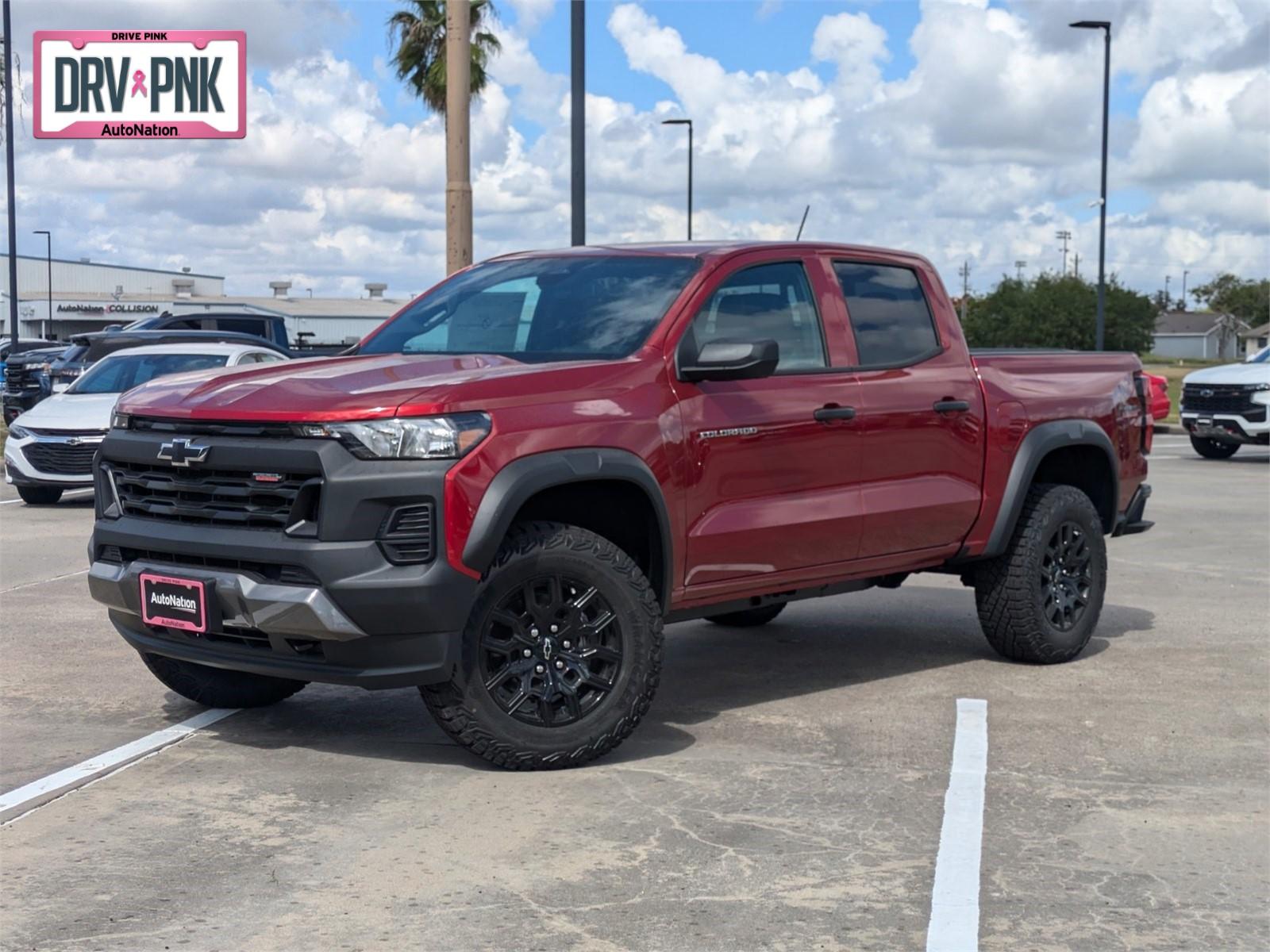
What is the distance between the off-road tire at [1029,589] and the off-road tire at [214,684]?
10.7 ft

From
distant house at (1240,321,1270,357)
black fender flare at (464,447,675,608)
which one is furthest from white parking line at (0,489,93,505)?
distant house at (1240,321,1270,357)

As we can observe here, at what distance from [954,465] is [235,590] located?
11.1 feet

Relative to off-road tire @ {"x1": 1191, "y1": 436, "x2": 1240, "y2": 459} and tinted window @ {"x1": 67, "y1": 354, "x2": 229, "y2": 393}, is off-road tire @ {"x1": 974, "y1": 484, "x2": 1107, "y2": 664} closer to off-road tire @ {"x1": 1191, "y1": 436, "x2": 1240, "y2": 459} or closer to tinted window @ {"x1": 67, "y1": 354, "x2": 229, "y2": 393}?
tinted window @ {"x1": 67, "y1": 354, "x2": 229, "y2": 393}

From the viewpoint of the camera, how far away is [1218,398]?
2261 cm

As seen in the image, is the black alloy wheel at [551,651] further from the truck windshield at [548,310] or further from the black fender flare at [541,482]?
the truck windshield at [548,310]

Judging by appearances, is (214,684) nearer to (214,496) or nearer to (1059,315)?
(214,496)

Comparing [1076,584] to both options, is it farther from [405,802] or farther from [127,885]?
[127,885]

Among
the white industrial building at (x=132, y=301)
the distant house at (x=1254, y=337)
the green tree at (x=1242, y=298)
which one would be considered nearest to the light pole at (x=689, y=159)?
the white industrial building at (x=132, y=301)

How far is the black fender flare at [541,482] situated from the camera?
216 inches

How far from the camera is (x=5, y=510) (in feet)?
51.1

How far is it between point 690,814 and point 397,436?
1520 mm

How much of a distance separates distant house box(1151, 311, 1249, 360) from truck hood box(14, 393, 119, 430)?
486 feet

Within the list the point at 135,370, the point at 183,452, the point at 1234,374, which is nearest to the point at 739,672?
the point at 183,452

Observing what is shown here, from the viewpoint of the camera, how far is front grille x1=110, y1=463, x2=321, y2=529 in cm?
549
